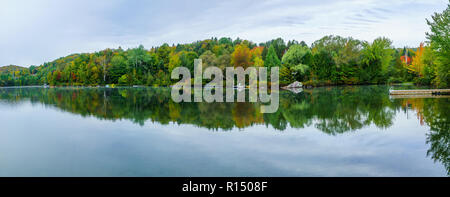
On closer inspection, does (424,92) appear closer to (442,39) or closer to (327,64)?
(442,39)

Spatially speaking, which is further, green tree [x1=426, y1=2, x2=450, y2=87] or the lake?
green tree [x1=426, y1=2, x2=450, y2=87]

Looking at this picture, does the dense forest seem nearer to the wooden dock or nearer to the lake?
the wooden dock

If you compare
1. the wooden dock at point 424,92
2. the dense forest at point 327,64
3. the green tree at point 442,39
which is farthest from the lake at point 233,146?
the dense forest at point 327,64

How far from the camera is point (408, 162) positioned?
581cm

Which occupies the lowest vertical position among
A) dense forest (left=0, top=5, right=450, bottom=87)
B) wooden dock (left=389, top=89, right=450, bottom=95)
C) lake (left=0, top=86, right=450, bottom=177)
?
lake (left=0, top=86, right=450, bottom=177)

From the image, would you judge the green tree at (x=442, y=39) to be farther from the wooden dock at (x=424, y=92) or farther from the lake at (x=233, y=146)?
the lake at (x=233, y=146)

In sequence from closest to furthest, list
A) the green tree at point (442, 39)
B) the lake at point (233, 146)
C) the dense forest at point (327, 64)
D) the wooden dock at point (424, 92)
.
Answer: the lake at point (233, 146) → the wooden dock at point (424, 92) → the green tree at point (442, 39) → the dense forest at point (327, 64)

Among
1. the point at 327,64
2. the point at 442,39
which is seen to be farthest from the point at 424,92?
the point at 327,64

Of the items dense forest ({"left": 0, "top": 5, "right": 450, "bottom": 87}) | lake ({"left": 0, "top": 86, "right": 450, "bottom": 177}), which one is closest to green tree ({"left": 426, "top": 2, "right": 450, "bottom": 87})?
dense forest ({"left": 0, "top": 5, "right": 450, "bottom": 87})
